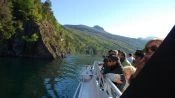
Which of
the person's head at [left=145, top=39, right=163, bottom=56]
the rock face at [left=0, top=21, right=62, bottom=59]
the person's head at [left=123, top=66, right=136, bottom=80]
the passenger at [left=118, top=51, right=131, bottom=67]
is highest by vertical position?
the person's head at [left=145, top=39, right=163, bottom=56]

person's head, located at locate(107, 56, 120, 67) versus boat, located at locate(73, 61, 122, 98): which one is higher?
person's head, located at locate(107, 56, 120, 67)

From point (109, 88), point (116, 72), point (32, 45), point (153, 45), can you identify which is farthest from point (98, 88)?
point (32, 45)

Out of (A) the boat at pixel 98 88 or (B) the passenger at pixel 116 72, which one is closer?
(A) the boat at pixel 98 88

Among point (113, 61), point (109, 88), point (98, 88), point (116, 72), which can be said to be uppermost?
point (113, 61)

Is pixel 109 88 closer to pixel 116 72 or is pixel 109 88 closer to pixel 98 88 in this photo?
pixel 116 72

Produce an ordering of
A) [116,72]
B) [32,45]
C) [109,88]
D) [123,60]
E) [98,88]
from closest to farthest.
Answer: [109,88]
[116,72]
[98,88]
[123,60]
[32,45]

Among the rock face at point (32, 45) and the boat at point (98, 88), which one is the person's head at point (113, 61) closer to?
the boat at point (98, 88)

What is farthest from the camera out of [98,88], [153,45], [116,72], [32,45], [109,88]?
[32,45]

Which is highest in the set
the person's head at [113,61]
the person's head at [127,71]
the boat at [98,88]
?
the person's head at [113,61]

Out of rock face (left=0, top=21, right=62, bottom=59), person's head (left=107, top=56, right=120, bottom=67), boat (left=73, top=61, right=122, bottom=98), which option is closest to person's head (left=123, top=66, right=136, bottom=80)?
boat (left=73, top=61, right=122, bottom=98)

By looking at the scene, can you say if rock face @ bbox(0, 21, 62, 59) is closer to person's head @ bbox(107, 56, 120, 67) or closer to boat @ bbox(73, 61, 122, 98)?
boat @ bbox(73, 61, 122, 98)

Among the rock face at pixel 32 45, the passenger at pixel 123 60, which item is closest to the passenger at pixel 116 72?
the passenger at pixel 123 60

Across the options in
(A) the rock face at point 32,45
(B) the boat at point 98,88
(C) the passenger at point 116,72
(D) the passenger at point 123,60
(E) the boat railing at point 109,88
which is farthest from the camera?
(A) the rock face at point 32,45

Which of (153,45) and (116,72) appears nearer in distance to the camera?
(153,45)
